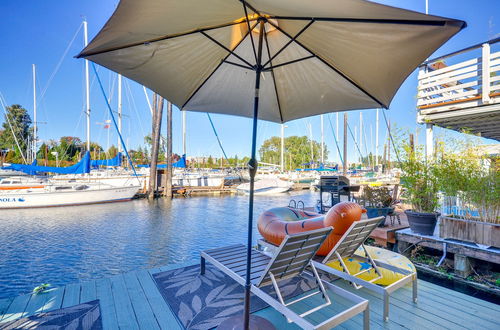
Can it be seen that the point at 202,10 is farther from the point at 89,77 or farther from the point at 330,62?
the point at 89,77

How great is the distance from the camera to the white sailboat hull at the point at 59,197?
37.8ft

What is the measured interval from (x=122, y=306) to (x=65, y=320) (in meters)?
0.47

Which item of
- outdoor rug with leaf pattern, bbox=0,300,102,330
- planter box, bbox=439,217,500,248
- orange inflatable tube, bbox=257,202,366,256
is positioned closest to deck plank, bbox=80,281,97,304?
outdoor rug with leaf pattern, bbox=0,300,102,330

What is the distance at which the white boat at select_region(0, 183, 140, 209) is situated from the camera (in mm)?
11531

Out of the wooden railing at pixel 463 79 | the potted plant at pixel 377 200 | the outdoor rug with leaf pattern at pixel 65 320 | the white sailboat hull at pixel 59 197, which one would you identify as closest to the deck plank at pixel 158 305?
the outdoor rug with leaf pattern at pixel 65 320

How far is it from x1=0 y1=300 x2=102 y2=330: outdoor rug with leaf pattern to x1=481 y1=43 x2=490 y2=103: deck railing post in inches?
280

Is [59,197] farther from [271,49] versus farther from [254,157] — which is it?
[254,157]

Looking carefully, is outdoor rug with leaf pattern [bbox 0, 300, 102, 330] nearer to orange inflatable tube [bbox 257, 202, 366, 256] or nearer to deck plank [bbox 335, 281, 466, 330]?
orange inflatable tube [bbox 257, 202, 366, 256]

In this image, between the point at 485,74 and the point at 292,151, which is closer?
the point at 485,74

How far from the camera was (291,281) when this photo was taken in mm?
3037

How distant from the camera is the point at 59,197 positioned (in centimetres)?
1208

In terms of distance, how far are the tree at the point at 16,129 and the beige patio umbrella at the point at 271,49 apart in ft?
107

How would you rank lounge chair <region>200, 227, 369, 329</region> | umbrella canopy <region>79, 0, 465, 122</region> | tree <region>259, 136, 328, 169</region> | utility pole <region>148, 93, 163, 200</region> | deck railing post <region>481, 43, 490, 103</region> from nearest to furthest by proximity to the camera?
1. umbrella canopy <region>79, 0, 465, 122</region>
2. lounge chair <region>200, 227, 369, 329</region>
3. deck railing post <region>481, 43, 490, 103</region>
4. utility pole <region>148, 93, 163, 200</region>
5. tree <region>259, 136, 328, 169</region>

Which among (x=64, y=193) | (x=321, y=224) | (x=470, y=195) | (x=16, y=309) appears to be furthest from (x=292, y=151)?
(x=16, y=309)
